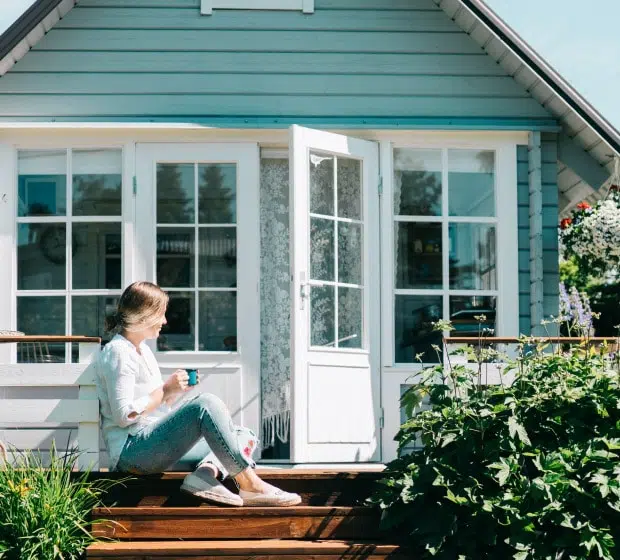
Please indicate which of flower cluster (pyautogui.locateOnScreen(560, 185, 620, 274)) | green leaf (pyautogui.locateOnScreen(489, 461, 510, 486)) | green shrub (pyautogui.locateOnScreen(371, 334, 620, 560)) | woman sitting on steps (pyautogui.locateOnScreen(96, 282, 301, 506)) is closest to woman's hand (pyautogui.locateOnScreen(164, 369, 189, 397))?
woman sitting on steps (pyautogui.locateOnScreen(96, 282, 301, 506))

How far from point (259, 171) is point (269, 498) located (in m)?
2.65

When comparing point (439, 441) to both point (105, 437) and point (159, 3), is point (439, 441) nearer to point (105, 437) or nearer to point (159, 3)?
point (105, 437)

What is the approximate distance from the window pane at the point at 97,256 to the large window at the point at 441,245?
1.73 metres

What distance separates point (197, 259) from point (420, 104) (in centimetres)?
169

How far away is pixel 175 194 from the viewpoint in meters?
7.48

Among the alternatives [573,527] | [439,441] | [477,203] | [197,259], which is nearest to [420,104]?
[477,203]

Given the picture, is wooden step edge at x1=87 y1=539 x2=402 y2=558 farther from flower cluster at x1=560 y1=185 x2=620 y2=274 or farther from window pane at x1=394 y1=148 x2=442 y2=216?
flower cluster at x1=560 y1=185 x2=620 y2=274

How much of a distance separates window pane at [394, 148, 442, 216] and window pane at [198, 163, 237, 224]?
1016mm


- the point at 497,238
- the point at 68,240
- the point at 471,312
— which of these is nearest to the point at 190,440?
the point at 68,240

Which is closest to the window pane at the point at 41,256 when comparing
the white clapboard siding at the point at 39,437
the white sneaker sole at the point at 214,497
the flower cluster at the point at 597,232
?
the white clapboard siding at the point at 39,437

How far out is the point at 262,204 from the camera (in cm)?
788

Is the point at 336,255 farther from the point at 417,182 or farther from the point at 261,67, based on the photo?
the point at 261,67

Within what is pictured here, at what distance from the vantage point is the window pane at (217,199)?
746 cm

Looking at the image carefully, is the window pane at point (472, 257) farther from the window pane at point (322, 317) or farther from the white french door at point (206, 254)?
the white french door at point (206, 254)
